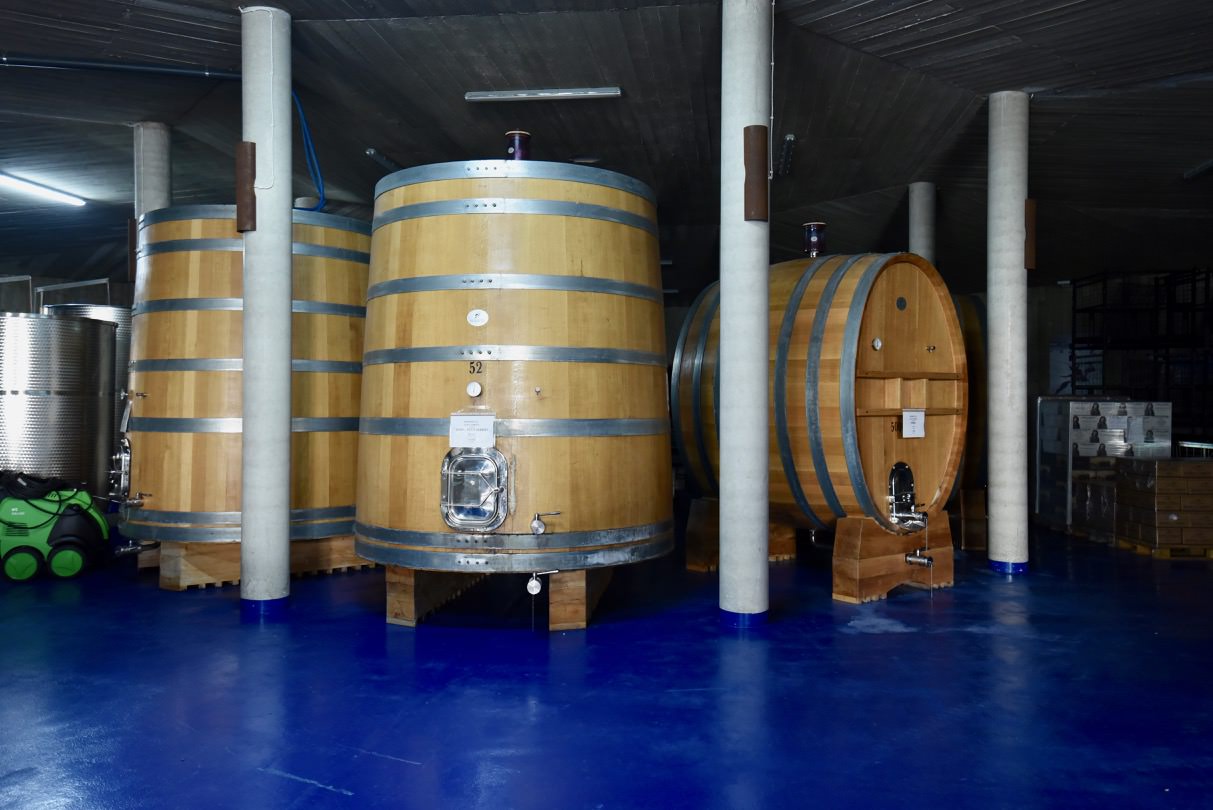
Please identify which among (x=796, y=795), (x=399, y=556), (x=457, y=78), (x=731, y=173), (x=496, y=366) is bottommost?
(x=796, y=795)

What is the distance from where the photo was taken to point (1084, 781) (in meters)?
3.47

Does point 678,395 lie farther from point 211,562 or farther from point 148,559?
point 148,559

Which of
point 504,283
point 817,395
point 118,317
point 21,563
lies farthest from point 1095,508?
point 118,317

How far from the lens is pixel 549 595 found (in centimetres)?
573

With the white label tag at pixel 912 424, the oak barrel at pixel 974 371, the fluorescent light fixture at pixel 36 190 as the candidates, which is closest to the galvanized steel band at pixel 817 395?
the white label tag at pixel 912 424

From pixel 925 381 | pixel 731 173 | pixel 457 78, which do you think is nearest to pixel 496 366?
pixel 731 173

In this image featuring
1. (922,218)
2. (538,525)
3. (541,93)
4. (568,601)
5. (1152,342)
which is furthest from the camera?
(1152,342)

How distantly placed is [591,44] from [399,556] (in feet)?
14.9

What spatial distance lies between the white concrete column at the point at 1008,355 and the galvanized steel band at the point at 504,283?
412 centimetres

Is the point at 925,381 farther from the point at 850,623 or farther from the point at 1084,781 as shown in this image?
the point at 1084,781

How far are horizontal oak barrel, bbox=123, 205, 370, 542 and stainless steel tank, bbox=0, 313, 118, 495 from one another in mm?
2562

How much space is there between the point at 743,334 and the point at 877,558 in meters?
2.13

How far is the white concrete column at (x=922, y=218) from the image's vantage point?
11.1m

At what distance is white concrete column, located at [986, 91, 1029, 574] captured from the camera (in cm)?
787
